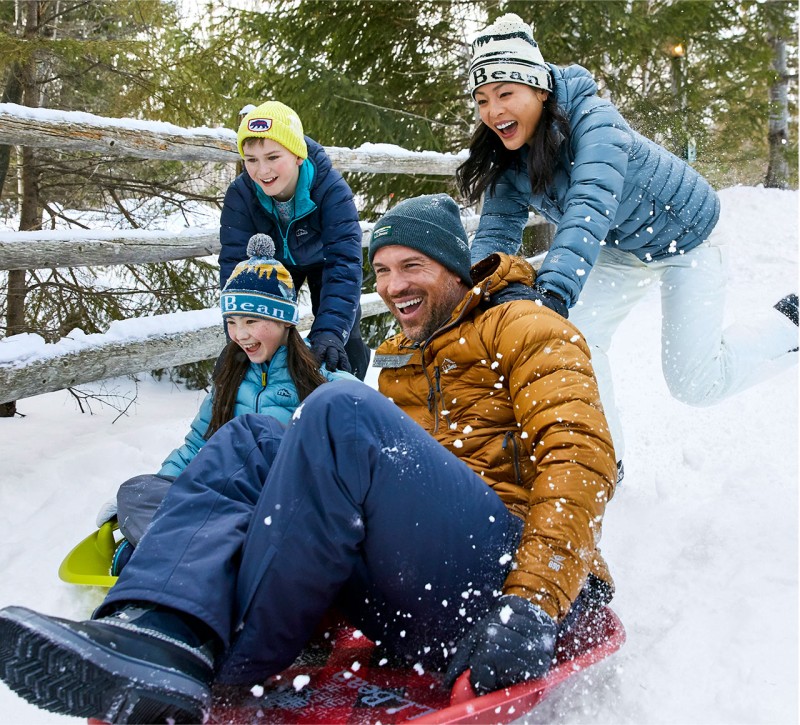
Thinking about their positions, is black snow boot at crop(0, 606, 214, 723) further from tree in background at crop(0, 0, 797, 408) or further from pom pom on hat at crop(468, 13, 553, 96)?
tree in background at crop(0, 0, 797, 408)

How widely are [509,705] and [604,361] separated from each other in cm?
203

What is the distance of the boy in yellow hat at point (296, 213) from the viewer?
316 centimetres

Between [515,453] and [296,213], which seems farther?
[296,213]

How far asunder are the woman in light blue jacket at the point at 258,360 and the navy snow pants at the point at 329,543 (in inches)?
45.5

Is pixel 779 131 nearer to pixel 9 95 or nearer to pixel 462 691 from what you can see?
pixel 9 95

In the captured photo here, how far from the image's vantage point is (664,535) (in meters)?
2.81

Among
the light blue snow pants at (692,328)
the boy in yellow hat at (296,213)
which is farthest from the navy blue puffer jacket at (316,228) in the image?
the light blue snow pants at (692,328)

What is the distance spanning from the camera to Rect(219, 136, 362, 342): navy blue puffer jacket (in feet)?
10.8

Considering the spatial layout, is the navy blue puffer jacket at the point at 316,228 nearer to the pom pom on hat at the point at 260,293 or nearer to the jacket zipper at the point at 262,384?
the pom pom on hat at the point at 260,293

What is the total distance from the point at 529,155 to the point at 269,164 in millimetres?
1123

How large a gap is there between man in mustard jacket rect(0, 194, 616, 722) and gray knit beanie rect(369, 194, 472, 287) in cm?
38

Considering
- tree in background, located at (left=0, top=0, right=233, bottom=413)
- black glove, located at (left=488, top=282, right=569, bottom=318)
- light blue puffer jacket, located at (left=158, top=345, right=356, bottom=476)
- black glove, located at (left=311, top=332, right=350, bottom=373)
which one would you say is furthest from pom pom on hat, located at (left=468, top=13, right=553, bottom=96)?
tree in background, located at (left=0, top=0, right=233, bottom=413)

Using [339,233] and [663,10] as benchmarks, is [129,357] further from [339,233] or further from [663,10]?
[663,10]

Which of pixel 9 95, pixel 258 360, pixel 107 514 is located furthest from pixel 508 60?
pixel 9 95
